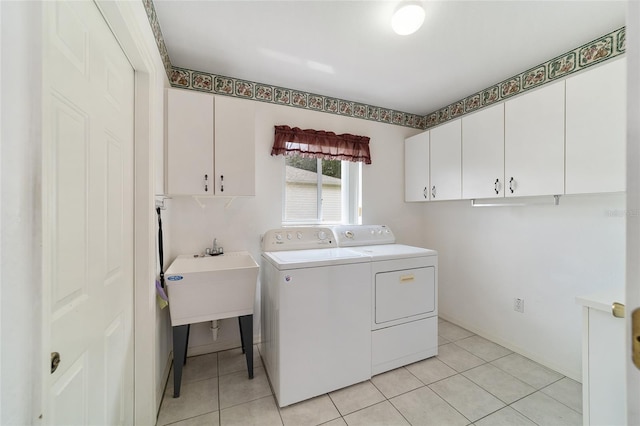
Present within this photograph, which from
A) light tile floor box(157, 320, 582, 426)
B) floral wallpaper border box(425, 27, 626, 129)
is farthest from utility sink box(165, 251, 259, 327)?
floral wallpaper border box(425, 27, 626, 129)

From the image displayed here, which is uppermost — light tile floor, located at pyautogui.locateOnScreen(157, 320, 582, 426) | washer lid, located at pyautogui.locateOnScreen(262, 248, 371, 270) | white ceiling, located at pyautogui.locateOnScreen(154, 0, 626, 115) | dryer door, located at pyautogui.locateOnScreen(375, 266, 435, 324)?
white ceiling, located at pyautogui.locateOnScreen(154, 0, 626, 115)

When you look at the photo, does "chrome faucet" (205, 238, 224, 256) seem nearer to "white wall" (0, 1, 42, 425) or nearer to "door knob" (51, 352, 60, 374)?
"door knob" (51, 352, 60, 374)

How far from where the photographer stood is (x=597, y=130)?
162 cm

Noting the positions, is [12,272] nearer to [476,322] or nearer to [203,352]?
[203,352]

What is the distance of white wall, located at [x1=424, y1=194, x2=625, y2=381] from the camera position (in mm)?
1820

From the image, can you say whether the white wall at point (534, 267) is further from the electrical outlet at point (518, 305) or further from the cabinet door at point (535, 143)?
the cabinet door at point (535, 143)

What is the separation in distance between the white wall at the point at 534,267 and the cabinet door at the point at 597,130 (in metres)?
0.31

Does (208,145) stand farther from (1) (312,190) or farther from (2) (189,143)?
(1) (312,190)

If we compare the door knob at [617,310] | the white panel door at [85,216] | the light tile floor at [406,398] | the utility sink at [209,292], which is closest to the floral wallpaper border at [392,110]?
the white panel door at [85,216]

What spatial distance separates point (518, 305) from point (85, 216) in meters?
3.18

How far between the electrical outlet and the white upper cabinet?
2.63m

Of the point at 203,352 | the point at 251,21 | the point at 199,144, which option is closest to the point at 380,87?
the point at 251,21

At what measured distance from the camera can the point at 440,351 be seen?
7.57 feet

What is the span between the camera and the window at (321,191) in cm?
267
